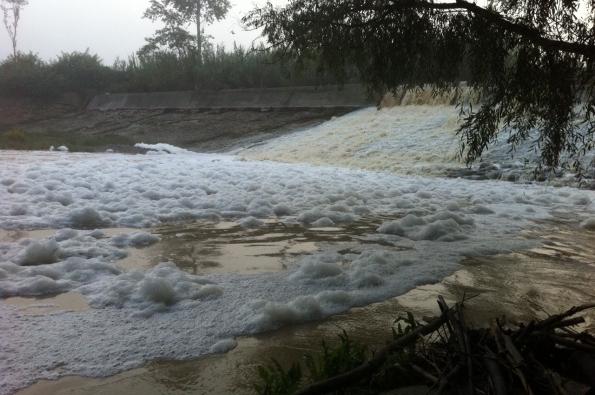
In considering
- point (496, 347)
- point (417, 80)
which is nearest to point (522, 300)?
point (496, 347)

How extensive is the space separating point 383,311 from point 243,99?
15.5m

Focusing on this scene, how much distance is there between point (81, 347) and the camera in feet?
5.78

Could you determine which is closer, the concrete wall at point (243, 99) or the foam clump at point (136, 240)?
the foam clump at point (136, 240)

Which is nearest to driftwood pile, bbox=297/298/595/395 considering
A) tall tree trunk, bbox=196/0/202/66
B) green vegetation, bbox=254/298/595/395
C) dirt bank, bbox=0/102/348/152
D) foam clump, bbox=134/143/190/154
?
green vegetation, bbox=254/298/595/395

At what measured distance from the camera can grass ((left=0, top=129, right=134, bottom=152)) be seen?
519 inches

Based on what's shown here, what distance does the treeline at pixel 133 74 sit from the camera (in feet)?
58.1

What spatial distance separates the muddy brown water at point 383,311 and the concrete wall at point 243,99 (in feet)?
35.3

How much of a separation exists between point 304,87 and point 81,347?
1502 cm

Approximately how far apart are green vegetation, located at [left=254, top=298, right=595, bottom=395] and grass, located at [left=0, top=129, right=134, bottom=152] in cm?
1312

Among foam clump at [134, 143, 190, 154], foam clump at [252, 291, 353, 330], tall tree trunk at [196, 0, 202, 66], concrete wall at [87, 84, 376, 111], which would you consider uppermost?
tall tree trunk at [196, 0, 202, 66]

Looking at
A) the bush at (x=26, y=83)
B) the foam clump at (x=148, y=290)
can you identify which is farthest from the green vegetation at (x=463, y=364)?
the bush at (x=26, y=83)

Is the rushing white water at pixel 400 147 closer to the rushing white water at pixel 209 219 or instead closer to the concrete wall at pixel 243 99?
the rushing white water at pixel 209 219

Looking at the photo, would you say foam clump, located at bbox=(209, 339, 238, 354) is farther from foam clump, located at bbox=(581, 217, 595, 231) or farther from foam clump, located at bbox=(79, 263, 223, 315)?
foam clump, located at bbox=(581, 217, 595, 231)

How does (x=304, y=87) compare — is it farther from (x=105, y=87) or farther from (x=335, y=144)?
(x=105, y=87)
